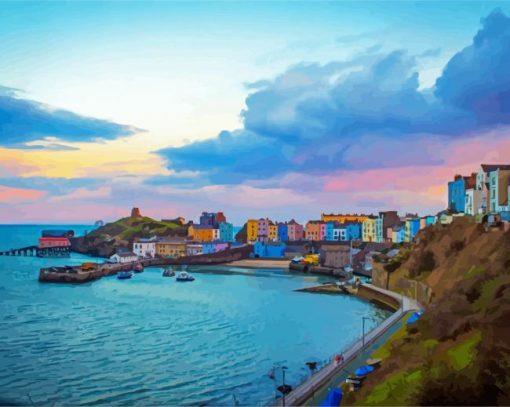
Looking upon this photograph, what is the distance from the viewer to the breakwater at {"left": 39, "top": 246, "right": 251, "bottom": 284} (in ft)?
147

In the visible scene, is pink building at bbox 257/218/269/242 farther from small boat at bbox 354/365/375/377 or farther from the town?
small boat at bbox 354/365/375/377

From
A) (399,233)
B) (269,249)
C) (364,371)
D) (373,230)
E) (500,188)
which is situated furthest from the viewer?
(269,249)

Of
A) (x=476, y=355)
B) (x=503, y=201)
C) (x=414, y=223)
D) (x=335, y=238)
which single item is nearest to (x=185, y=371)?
(x=476, y=355)

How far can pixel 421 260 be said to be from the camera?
100 feet

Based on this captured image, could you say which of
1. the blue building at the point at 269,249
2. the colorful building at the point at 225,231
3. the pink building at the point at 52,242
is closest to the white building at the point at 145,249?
the blue building at the point at 269,249

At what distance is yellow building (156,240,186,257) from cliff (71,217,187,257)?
8.32 m

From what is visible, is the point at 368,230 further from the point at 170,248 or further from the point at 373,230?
the point at 170,248

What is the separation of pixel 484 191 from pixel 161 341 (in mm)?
22075

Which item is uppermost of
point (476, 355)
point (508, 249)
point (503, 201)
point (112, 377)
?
point (503, 201)

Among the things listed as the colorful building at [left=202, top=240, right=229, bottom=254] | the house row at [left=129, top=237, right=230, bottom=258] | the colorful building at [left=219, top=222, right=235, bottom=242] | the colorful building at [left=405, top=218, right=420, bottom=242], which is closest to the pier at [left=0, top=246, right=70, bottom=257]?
the house row at [left=129, top=237, right=230, bottom=258]

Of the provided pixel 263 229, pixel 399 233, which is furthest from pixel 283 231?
pixel 399 233

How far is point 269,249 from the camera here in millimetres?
71250

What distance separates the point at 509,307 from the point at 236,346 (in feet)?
36.6

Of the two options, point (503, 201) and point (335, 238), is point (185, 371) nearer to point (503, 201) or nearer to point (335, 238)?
point (503, 201)
